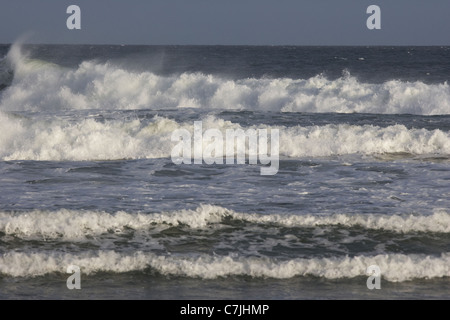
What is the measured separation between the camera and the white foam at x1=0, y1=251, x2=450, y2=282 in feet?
23.2

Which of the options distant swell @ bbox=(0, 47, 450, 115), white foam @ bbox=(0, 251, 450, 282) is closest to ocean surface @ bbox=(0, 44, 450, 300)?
white foam @ bbox=(0, 251, 450, 282)

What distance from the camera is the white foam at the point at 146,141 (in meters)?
14.3

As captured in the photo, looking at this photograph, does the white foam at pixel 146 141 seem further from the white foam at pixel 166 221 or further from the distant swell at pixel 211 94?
the distant swell at pixel 211 94

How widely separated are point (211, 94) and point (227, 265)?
19.0m

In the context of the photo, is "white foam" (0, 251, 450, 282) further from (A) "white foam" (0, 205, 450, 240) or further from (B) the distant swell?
(B) the distant swell

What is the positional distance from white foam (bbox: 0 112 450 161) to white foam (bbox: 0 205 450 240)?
18.0 ft

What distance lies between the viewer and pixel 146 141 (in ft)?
50.6

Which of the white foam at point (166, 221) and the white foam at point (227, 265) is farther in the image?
the white foam at point (166, 221)

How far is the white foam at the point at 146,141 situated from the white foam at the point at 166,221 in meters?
5.47

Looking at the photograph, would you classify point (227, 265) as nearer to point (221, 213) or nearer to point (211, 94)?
point (221, 213)

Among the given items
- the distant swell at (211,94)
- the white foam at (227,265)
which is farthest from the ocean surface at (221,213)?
the distant swell at (211,94)

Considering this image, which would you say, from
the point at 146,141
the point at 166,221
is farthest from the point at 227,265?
the point at 146,141
